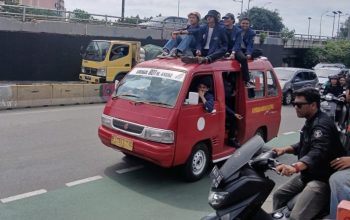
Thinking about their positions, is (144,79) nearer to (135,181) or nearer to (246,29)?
(135,181)

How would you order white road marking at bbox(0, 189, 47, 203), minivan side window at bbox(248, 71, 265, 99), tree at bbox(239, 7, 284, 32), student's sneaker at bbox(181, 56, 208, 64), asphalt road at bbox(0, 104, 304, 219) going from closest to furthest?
white road marking at bbox(0, 189, 47, 203) → asphalt road at bbox(0, 104, 304, 219) → student's sneaker at bbox(181, 56, 208, 64) → minivan side window at bbox(248, 71, 265, 99) → tree at bbox(239, 7, 284, 32)

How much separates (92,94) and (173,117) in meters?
9.81

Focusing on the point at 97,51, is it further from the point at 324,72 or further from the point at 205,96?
the point at 324,72

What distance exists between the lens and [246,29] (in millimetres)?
9133

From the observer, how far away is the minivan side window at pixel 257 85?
814 centimetres

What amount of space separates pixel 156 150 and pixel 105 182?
1.02m

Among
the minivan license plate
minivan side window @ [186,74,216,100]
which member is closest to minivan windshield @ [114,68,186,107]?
minivan side window @ [186,74,216,100]

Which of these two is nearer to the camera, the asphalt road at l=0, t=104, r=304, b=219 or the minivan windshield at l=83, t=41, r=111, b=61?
the asphalt road at l=0, t=104, r=304, b=219

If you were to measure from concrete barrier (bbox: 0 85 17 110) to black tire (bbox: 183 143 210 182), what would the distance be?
8163 mm

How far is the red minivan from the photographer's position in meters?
6.32

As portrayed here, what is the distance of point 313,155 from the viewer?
12.3ft

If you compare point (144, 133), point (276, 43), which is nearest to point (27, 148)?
point (144, 133)

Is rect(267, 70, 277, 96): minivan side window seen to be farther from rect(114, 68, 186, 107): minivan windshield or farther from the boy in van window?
rect(114, 68, 186, 107): minivan windshield

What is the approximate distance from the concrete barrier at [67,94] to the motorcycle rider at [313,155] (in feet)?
37.0
